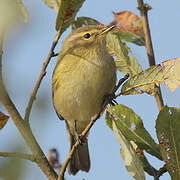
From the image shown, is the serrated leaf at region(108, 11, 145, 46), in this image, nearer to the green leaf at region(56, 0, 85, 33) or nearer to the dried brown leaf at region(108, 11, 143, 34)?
the dried brown leaf at region(108, 11, 143, 34)

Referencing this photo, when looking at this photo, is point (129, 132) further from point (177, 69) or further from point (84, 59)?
point (84, 59)

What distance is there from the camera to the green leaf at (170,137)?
1.80 meters

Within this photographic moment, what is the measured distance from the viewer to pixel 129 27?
328cm

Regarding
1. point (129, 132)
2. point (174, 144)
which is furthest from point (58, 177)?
point (174, 144)

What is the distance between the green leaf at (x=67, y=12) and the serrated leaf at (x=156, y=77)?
0.55 metres

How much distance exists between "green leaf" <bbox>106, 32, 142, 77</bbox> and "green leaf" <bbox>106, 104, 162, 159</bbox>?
0.58 m

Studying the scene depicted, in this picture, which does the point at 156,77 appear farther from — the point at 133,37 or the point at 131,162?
the point at 133,37

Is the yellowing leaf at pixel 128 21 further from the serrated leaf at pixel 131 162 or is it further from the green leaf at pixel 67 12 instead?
the serrated leaf at pixel 131 162

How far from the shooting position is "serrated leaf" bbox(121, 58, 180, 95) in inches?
77.9

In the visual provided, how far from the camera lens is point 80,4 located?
2.13 meters

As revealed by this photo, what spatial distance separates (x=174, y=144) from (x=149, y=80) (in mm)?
411

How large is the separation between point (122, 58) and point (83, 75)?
0.68 m

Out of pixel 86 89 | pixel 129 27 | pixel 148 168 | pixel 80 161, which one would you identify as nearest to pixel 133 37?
pixel 129 27

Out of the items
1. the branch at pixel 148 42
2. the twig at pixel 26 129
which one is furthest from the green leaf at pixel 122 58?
the twig at pixel 26 129
